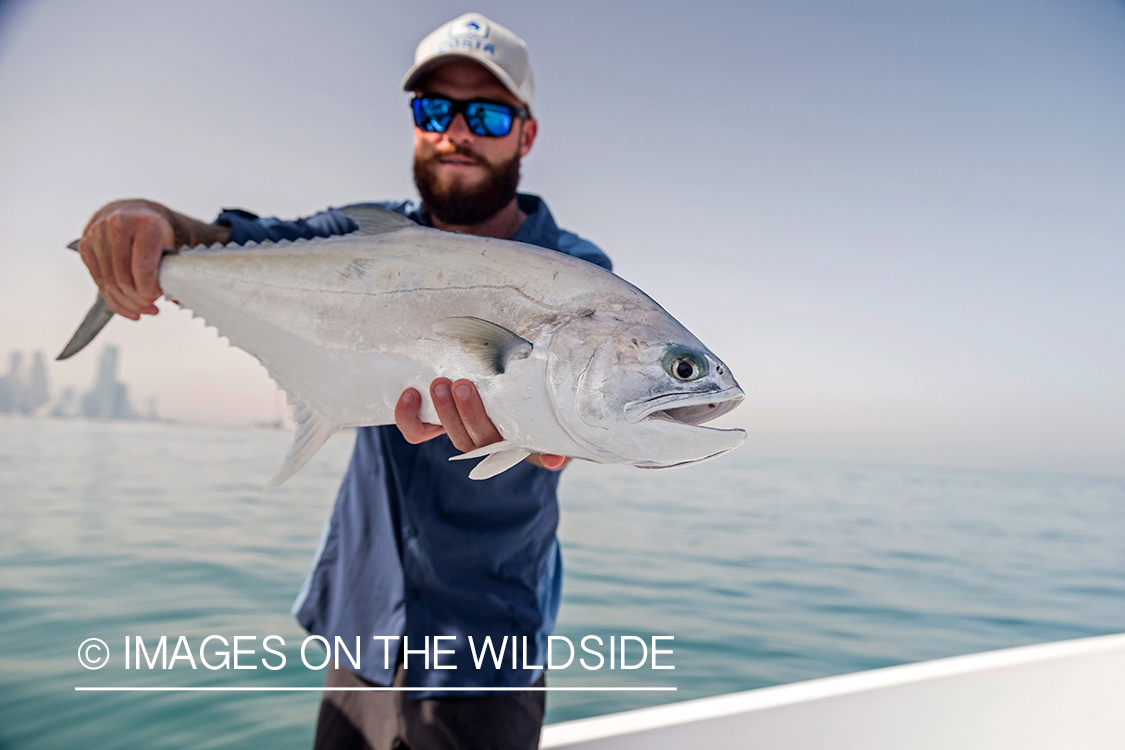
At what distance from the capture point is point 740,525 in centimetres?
1324

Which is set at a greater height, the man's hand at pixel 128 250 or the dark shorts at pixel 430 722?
the man's hand at pixel 128 250

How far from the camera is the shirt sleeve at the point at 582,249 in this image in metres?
1.81

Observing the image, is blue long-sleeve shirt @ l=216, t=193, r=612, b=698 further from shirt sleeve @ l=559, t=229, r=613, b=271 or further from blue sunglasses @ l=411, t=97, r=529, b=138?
blue sunglasses @ l=411, t=97, r=529, b=138

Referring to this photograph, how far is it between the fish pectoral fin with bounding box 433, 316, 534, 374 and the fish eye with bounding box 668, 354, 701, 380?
20 centimetres

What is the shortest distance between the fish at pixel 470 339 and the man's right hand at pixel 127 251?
0.03 meters

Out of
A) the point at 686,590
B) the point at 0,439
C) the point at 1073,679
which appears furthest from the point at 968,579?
→ the point at 0,439

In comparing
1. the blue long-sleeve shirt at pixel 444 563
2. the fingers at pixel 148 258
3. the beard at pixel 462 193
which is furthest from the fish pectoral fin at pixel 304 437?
the beard at pixel 462 193

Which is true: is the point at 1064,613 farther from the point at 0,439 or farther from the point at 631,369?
the point at 0,439

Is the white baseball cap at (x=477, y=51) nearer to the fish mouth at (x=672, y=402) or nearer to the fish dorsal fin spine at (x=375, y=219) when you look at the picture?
the fish dorsal fin spine at (x=375, y=219)

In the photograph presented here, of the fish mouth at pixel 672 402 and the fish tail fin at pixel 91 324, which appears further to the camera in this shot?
the fish tail fin at pixel 91 324

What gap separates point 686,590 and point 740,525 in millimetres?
5035

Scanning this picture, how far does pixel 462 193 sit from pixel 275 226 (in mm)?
642

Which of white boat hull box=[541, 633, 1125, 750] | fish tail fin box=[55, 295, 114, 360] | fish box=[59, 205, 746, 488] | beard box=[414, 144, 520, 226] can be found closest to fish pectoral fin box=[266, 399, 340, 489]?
fish box=[59, 205, 746, 488]

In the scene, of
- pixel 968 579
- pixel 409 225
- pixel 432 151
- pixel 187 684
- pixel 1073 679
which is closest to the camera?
pixel 409 225
